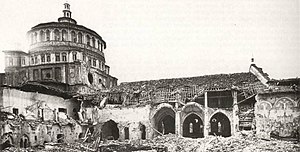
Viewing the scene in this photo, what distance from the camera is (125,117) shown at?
3148cm

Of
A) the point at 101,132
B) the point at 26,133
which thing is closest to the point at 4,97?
the point at 26,133

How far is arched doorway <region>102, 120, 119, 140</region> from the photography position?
111ft

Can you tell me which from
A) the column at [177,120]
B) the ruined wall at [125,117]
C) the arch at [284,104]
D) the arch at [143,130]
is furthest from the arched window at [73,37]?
the arch at [284,104]

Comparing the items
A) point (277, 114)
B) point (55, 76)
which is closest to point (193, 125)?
point (277, 114)

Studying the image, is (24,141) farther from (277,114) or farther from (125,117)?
(277,114)

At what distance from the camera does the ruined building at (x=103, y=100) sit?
25.4 metres

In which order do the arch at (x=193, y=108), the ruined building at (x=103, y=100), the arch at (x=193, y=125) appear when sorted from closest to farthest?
the ruined building at (x=103, y=100) < the arch at (x=193, y=108) < the arch at (x=193, y=125)

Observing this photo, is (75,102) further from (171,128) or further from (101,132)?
(171,128)

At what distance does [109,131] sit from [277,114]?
66.4 ft

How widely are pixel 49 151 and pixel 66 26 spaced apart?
22.1 metres

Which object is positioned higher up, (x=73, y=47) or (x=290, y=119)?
(x=73, y=47)

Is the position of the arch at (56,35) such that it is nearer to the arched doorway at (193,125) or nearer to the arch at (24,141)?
the arch at (24,141)

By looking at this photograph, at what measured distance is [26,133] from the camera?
24656 mm

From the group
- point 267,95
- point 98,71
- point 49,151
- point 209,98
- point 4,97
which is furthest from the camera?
point 98,71
